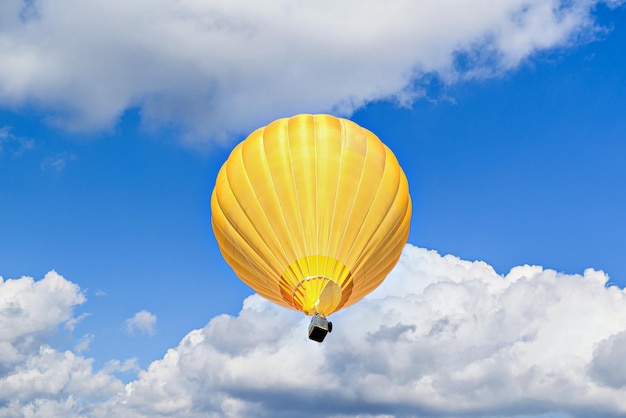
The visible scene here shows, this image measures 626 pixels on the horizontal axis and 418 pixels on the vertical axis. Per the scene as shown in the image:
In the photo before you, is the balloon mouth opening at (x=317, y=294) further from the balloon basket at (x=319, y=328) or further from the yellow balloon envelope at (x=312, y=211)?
the balloon basket at (x=319, y=328)

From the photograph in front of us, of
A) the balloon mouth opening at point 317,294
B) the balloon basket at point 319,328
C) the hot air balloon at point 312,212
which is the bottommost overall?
the balloon basket at point 319,328

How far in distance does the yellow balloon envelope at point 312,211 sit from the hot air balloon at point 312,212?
60 mm

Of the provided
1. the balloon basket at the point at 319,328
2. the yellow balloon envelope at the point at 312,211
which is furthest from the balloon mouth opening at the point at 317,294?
the balloon basket at the point at 319,328

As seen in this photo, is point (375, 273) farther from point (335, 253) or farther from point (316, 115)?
point (316, 115)

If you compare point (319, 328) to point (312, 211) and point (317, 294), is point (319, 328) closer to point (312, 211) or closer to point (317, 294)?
point (317, 294)

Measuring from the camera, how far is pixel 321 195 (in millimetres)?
55344

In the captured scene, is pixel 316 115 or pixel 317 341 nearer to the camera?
pixel 317 341

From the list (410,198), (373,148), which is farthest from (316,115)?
(410,198)

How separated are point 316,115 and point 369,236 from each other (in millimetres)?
9206

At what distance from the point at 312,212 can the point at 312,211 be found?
60 mm

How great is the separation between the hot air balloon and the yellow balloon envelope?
0.06 meters

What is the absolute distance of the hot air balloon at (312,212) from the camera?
5466 centimetres

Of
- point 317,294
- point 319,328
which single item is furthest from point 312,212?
point 319,328

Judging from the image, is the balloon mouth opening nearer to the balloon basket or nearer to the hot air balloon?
the hot air balloon
